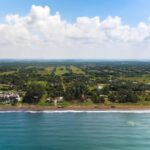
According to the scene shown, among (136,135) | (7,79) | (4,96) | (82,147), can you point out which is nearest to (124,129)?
(136,135)

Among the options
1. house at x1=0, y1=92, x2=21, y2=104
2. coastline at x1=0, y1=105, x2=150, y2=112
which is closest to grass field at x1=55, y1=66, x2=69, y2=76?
house at x1=0, y1=92, x2=21, y2=104

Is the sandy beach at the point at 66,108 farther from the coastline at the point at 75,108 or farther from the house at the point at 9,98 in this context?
the house at the point at 9,98

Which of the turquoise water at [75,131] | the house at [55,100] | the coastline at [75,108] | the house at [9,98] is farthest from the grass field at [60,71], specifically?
the turquoise water at [75,131]

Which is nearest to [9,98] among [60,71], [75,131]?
[75,131]

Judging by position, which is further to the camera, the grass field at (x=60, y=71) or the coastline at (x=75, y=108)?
the grass field at (x=60, y=71)

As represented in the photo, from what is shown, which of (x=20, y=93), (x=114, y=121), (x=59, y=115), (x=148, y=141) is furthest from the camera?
(x=20, y=93)

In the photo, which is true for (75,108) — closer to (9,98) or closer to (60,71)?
(9,98)

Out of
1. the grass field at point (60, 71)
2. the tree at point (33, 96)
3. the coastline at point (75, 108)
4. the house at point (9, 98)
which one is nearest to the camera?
the coastline at point (75, 108)

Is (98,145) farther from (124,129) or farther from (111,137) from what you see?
(124,129)
